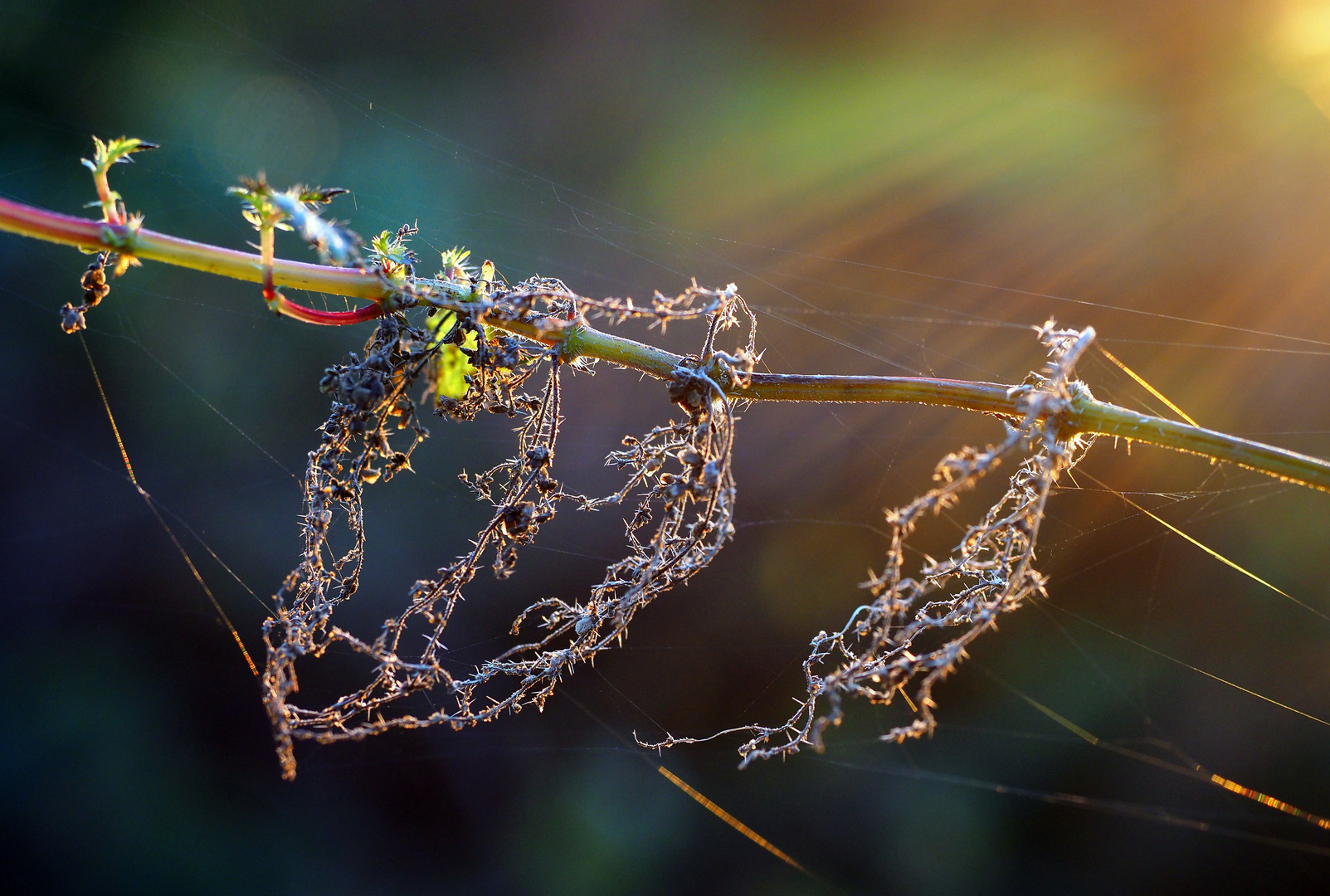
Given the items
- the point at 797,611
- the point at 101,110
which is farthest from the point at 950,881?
the point at 101,110

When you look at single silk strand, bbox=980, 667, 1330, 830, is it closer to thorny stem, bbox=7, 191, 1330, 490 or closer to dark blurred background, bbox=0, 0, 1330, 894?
dark blurred background, bbox=0, 0, 1330, 894

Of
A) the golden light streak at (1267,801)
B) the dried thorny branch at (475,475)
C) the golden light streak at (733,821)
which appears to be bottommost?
the golden light streak at (733,821)

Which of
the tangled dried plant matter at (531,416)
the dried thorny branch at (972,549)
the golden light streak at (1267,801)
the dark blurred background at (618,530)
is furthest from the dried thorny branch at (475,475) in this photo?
the golden light streak at (1267,801)

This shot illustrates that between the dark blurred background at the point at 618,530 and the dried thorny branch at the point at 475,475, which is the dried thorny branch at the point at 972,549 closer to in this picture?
the dried thorny branch at the point at 475,475

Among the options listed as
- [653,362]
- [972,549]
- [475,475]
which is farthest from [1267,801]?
[475,475]

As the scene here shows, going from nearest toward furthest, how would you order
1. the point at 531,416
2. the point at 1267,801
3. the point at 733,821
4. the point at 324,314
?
the point at 324,314
the point at 531,416
the point at 1267,801
the point at 733,821

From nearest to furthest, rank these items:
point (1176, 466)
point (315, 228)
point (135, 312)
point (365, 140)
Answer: point (315, 228) → point (1176, 466) → point (365, 140) → point (135, 312)

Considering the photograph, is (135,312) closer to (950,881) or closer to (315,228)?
(315,228)

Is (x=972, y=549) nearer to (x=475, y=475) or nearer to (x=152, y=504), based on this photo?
(x=475, y=475)
